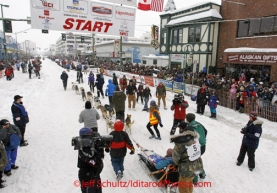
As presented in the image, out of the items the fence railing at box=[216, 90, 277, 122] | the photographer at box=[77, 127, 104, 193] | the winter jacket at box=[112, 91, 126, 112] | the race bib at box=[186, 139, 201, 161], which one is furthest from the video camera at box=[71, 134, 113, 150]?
the fence railing at box=[216, 90, 277, 122]

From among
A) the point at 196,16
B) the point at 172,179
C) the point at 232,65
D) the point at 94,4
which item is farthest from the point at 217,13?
the point at 172,179

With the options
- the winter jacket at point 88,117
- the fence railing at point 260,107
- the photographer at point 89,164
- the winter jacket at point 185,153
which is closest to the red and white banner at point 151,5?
the fence railing at point 260,107

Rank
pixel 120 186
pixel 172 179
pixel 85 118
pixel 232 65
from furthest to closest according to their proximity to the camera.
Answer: pixel 232 65 < pixel 85 118 < pixel 120 186 < pixel 172 179

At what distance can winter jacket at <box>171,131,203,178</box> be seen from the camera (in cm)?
331

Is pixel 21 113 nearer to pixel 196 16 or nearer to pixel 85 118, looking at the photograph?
pixel 85 118

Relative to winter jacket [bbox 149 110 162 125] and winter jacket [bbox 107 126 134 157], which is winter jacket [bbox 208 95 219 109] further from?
winter jacket [bbox 107 126 134 157]

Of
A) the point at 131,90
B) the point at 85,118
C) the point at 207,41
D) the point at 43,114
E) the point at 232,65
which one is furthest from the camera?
the point at 207,41

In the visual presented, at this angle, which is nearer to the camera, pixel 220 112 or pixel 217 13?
pixel 220 112

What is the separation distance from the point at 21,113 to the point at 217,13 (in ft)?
64.0

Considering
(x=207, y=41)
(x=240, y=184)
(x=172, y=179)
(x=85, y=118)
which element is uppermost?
(x=207, y=41)

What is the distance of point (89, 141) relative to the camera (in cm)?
292

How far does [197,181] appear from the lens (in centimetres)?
443

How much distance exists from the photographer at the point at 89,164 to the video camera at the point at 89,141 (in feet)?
0.07

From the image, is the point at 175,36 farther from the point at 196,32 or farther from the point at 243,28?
the point at 243,28
